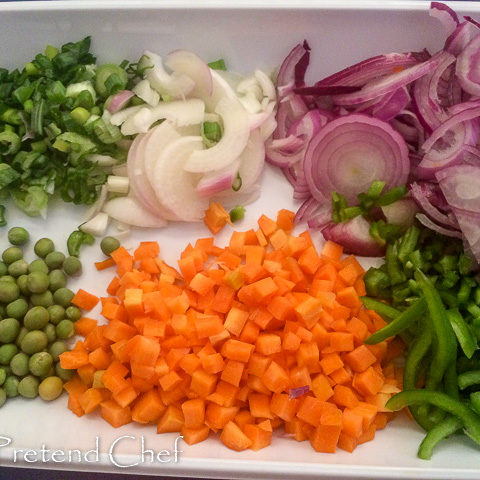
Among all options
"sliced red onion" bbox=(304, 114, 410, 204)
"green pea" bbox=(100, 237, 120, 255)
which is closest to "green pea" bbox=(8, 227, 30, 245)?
"green pea" bbox=(100, 237, 120, 255)

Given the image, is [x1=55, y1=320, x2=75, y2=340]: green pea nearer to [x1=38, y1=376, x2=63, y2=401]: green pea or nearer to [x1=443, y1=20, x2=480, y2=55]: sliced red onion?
[x1=38, y1=376, x2=63, y2=401]: green pea

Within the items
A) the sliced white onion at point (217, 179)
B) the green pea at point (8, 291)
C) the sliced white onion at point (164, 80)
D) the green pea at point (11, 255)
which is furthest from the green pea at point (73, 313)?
the sliced white onion at point (164, 80)

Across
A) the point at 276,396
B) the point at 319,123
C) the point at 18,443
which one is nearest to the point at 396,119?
the point at 319,123

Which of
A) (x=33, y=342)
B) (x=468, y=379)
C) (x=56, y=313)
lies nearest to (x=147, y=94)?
(x=56, y=313)

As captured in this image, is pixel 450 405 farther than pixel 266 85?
No

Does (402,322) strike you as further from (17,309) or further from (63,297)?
(17,309)

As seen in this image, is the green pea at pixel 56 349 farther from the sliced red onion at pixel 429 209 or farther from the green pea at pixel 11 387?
the sliced red onion at pixel 429 209
